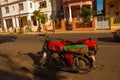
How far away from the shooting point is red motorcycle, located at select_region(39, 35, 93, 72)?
7.92m

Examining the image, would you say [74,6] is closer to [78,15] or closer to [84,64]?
[78,15]

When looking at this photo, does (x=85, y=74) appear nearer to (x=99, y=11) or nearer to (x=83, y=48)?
(x=83, y=48)

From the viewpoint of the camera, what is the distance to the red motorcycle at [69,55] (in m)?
7.92

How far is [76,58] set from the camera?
7.96 metres

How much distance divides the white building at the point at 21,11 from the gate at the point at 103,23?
13886 millimetres

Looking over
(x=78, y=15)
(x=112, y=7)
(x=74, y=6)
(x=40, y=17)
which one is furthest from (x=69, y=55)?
(x=74, y=6)

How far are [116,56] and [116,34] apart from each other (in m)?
5.49

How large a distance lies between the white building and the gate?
1389 centimetres

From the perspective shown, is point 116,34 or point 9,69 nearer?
point 9,69

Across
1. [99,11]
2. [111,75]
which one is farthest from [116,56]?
[99,11]

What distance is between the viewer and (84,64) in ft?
26.4

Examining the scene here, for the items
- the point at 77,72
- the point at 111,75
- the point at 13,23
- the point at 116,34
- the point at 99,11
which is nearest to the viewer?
the point at 111,75

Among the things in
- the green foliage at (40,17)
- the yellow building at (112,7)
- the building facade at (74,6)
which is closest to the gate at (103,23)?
the building facade at (74,6)

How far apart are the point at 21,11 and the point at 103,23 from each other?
814 inches
